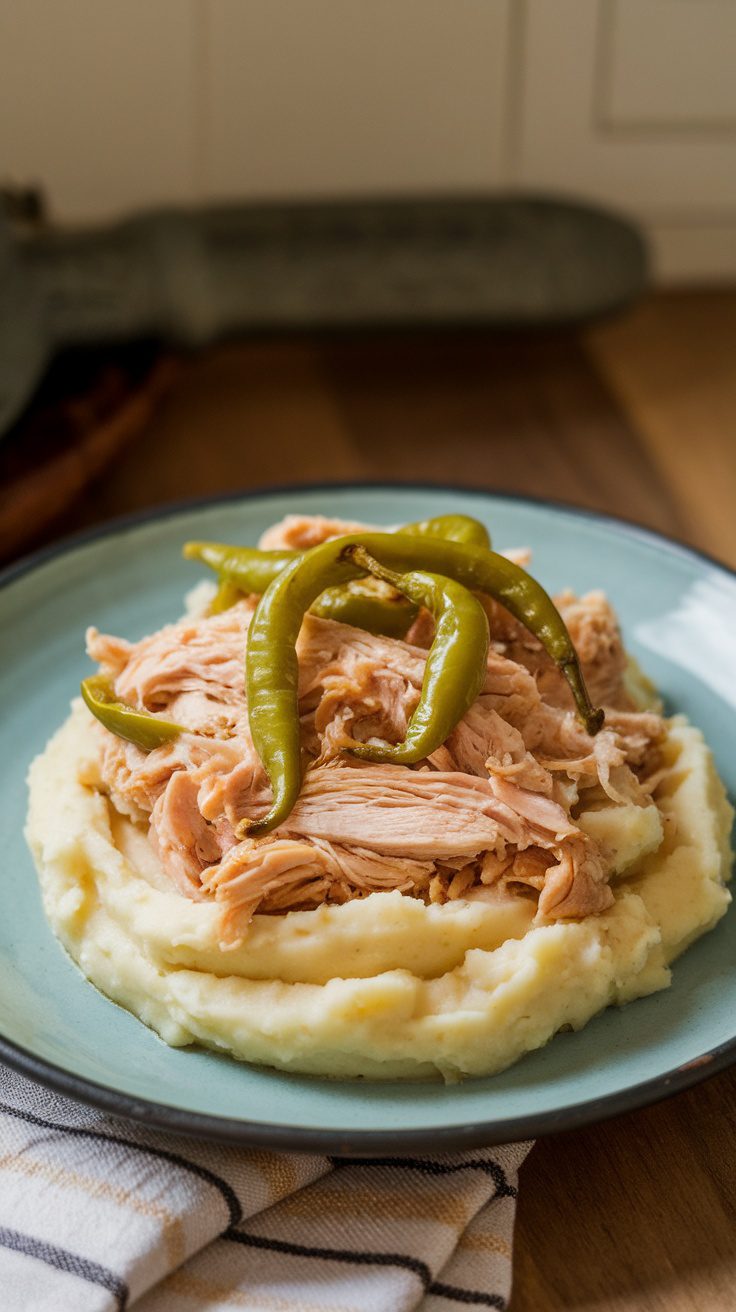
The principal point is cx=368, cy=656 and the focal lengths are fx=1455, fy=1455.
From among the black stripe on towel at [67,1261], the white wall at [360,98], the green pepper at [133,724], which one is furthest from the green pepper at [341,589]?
the white wall at [360,98]

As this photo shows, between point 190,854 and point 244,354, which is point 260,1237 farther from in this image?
point 244,354

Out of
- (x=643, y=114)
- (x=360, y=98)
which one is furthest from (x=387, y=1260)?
(x=643, y=114)

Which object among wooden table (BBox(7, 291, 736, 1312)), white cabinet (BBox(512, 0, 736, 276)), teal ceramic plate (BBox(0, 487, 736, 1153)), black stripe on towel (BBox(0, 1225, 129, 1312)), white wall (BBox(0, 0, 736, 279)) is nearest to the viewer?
black stripe on towel (BBox(0, 1225, 129, 1312))

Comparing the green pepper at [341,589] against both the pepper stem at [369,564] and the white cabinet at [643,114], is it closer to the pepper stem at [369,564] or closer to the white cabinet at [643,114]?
the pepper stem at [369,564]

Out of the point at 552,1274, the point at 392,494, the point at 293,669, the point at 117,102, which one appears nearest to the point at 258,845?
the point at 293,669

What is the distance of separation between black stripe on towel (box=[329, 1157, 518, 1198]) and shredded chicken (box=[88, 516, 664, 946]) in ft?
1.79

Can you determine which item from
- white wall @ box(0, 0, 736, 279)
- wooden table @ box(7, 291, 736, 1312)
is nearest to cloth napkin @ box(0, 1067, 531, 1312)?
wooden table @ box(7, 291, 736, 1312)

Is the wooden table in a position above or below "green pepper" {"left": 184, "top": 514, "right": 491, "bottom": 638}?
below

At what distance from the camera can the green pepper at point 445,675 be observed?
137 inches

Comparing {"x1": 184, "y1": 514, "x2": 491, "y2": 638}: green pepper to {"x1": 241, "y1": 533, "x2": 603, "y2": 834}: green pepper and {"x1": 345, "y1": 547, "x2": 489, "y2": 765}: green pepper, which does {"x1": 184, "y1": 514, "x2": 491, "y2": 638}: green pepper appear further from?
{"x1": 345, "y1": 547, "x2": 489, "y2": 765}: green pepper

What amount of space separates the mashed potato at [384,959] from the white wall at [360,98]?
4625 millimetres

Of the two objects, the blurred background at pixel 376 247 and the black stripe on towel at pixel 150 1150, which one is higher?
the blurred background at pixel 376 247

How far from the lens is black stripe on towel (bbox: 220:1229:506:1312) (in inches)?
114

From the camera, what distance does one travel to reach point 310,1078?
3.23 meters
